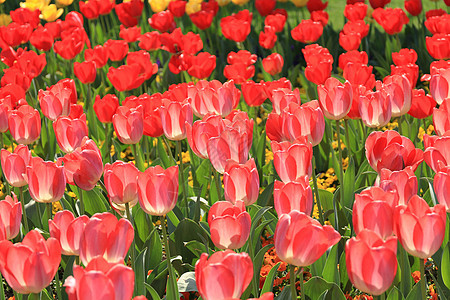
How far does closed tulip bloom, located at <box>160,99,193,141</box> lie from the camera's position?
282 cm

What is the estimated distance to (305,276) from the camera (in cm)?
308

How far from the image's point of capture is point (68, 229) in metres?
1.87

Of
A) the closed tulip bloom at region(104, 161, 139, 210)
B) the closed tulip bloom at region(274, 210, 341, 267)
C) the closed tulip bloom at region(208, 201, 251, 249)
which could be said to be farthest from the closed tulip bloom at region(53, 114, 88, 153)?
the closed tulip bloom at region(274, 210, 341, 267)

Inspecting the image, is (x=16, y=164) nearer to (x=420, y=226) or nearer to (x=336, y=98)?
(x=336, y=98)

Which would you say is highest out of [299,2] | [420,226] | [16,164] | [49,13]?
[420,226]

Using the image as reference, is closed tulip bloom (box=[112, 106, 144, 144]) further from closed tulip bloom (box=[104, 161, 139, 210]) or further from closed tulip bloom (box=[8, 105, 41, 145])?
closed tulip bloom (box=[104, 161, 139, 210])

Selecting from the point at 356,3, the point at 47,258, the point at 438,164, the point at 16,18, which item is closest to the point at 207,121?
the point at 438,164

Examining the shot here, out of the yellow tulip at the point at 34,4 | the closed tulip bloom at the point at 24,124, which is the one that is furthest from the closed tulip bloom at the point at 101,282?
the yellow tulip at the point at 34,4

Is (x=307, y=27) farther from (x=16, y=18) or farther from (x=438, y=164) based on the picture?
(x=438, y=164)

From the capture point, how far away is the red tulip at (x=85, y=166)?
2.35m

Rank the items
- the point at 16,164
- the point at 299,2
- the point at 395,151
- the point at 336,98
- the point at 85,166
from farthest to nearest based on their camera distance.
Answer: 1. the point at 299,2
2. the point at 336,98
3. the point at 16,164
4. the point at 85,166
5. the point at 395,151

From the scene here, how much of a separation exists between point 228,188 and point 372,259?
0.68 meters

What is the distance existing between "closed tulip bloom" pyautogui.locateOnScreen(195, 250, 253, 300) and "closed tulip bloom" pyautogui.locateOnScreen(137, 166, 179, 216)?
0.60m

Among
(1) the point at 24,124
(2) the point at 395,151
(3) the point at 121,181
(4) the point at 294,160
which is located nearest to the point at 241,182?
(4) the point at 294,160
